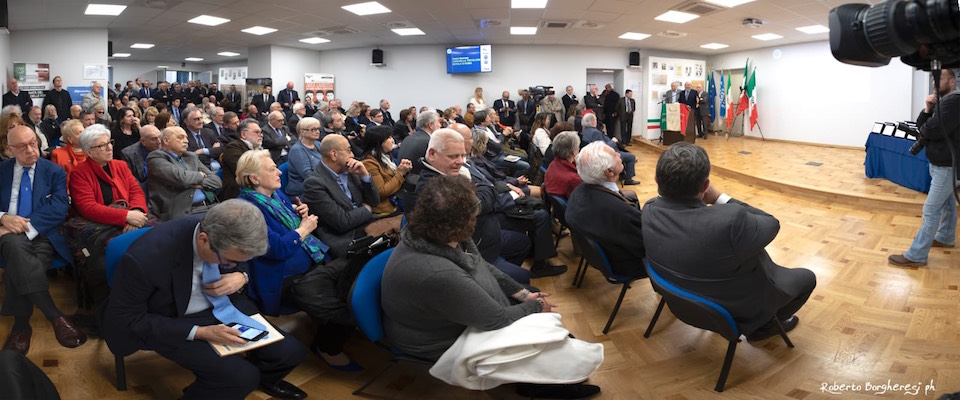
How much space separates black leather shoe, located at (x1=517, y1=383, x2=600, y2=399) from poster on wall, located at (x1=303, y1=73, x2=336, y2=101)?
13074mm

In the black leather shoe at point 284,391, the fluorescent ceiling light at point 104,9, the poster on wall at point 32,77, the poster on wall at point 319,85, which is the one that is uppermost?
the fluorescent ceiling light at point 104,9

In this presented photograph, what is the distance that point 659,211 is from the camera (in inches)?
93.0

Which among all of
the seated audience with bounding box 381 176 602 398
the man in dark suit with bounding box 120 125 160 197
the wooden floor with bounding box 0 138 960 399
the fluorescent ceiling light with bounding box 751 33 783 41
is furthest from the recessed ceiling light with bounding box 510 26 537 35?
the seated audience with bounding box 381 176 602 398

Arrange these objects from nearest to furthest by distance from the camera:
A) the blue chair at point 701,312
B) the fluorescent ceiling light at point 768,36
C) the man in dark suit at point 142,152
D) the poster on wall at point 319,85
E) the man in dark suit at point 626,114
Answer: the blue chair at point 701,312
the man in dark suit at point 142,152
the fluorescent ceiling light at point 768,36
the man in dark suit at point 626,114
the poster on wall at point 319,85

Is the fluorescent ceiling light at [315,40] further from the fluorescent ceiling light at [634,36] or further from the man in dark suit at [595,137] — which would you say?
the man in dark suit at [595,137]

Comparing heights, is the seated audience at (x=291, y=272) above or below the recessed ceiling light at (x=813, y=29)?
below

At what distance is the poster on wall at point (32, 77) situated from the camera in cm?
953

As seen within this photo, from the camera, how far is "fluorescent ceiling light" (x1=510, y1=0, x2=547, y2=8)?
8164mm

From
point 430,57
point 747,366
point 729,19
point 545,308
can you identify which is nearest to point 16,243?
point 545,308

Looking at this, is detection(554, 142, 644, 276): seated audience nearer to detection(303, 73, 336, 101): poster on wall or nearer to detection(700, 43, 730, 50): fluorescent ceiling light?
detection(700, 43, 730, 50): fluorescent ceiling light

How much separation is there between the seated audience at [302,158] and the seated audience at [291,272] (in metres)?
1.18

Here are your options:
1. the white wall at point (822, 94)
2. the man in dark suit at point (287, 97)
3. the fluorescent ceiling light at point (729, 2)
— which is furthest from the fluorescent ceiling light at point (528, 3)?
the white wall at point (822, 94)

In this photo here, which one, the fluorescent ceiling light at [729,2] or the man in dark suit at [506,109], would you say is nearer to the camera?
the fluorescent ceiling light at [729,2]

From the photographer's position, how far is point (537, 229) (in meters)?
3.77
